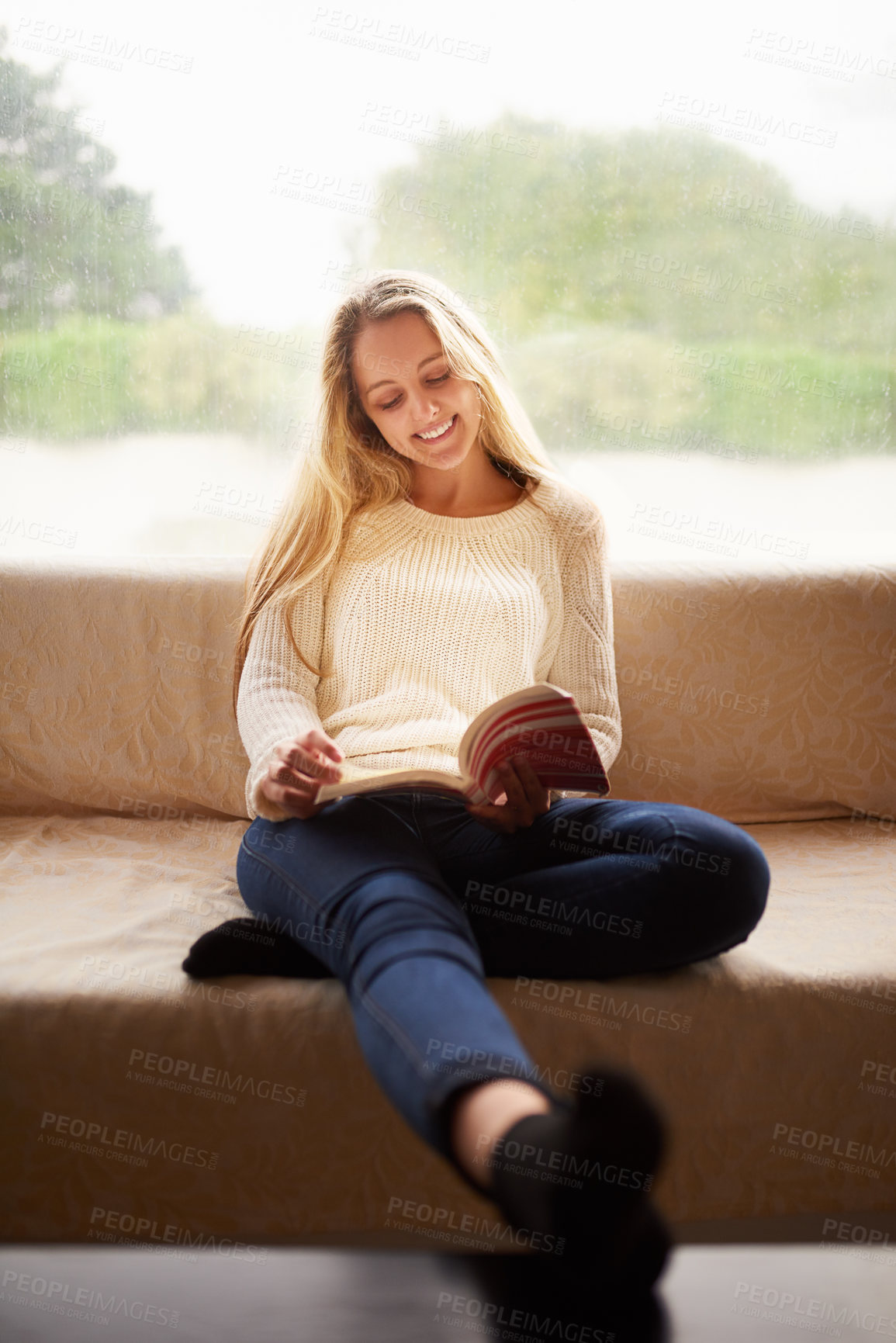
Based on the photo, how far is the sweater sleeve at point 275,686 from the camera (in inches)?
47.2

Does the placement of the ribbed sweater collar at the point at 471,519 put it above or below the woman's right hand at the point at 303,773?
above

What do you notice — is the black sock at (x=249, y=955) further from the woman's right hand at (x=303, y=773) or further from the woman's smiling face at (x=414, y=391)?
the woman's smiling face at (x=414, y=391)

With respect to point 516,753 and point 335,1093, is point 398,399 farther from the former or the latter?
point 335,1093

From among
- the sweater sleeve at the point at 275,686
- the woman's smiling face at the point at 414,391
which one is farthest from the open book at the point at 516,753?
the woman's smiling face at the point at 414,391

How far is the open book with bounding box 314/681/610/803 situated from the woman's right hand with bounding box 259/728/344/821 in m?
0.01

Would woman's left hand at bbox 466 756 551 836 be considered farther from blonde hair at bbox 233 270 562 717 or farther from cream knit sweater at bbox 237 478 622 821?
blonde hair at bbox 233 270 562 717

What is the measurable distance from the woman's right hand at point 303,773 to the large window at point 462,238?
753 millimetres

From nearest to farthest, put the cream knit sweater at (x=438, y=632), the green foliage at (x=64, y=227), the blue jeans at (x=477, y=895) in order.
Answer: the blue jeans at (x=477, y=895) → the cream knit sweater at (x=438, y=632) → the green foliage at (x=64, y=227)

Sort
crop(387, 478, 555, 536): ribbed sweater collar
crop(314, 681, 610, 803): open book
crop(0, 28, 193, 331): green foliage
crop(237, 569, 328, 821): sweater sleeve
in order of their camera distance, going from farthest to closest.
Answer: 1. crop(0, 28, 193, 331): green foliage
2. crop(387, 478, 555, 536): ribbed sweater collar
3. crop(237, 569, 328, 821): sweater sleeve
4. crop(314, 681, 610, 803): open book

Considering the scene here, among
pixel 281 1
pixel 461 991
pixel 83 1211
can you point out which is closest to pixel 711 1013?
pixel 461 991

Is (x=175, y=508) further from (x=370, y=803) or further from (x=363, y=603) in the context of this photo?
(x=370, y=803)

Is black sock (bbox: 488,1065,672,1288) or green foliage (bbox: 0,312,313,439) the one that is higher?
green foliage (bbox: 0,312,313,439)

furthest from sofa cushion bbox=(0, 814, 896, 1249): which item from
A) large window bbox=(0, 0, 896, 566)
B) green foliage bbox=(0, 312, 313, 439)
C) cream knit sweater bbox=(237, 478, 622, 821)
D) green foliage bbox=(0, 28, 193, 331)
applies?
green foliage bbox=(0, 28, 193, 331)

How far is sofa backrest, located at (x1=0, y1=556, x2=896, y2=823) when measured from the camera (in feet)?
5.06
